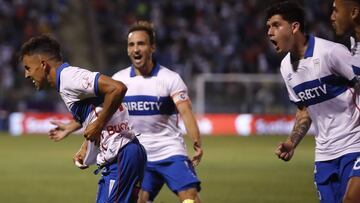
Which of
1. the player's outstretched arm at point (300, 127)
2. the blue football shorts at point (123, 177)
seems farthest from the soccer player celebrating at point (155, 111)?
the blue football shorts at point (123, 177)

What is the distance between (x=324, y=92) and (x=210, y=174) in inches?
386

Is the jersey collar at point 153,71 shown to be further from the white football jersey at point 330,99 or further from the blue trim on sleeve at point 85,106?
the white football jersey at point 330,99

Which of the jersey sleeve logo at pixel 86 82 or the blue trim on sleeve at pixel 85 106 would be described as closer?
the jersey sleeve logo at pixel 86 82

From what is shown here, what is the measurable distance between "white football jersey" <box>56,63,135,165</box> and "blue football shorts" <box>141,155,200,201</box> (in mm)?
1631

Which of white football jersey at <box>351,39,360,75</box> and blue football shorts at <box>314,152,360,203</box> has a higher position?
white football jersey at <box>351,39,360,75</box>

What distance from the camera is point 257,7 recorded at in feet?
106

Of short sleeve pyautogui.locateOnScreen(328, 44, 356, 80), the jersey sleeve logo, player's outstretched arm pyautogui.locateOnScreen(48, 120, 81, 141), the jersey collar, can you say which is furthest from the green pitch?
the jersey sleeve logo

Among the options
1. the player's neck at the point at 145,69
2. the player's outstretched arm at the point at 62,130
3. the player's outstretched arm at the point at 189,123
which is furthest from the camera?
the player's neck at the point at 145,69

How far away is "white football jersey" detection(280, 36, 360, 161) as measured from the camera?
275 inches

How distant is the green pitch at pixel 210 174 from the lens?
514 inches

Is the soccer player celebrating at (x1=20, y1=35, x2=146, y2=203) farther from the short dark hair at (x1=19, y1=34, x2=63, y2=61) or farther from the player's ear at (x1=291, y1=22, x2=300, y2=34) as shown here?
the player's ear at (x1=291, y1=22, x2=300, y2=34)

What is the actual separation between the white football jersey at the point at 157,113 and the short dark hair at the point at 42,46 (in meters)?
2.16

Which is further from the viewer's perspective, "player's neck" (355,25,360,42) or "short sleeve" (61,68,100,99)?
"player's neck" (355,25,360,42)

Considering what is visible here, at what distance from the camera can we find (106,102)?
22.1 ft
